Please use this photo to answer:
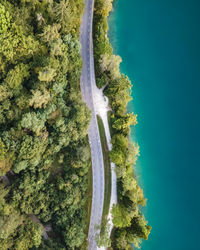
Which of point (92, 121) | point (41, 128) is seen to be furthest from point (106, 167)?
point (41, 128)

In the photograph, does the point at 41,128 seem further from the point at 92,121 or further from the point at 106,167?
the point at 106,167

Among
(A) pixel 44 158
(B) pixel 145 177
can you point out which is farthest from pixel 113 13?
(B) pixel 145 177

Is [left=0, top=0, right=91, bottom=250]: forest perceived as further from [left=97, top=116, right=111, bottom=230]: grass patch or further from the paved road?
[left=97, top=116, right=111, bottom=230]: grass patch

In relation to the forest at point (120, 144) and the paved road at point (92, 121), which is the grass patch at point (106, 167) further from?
the forest at point (120, 144)

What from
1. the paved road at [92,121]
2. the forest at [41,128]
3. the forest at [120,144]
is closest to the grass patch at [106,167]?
the paved road at [92,121]

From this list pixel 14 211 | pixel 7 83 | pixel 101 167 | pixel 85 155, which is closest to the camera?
pixel 7 83

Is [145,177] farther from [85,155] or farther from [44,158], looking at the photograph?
[44,158]
